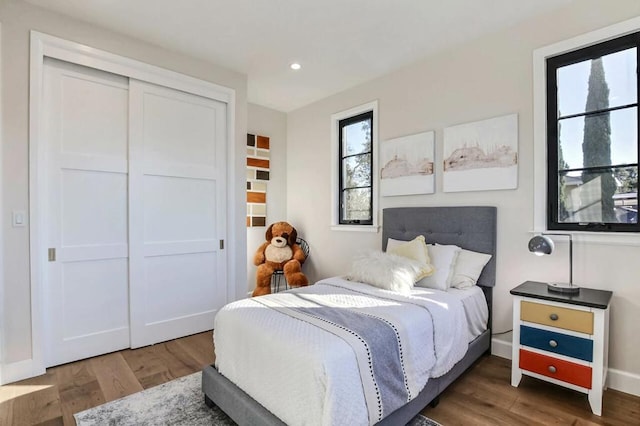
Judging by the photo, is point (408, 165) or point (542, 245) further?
point (408, 165)

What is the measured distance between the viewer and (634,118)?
214 centimetres

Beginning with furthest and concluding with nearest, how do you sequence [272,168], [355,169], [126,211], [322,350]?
[272,168] < [355,169] < [126,211] < [322,350]

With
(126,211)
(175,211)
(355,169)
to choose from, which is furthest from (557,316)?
(126,211)

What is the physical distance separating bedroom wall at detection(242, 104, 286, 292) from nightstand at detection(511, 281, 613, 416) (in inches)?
121

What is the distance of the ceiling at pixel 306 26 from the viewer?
236 centimetres

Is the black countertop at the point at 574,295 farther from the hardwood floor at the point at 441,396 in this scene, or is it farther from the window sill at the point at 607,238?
the hardwood floor at the point at 441,396

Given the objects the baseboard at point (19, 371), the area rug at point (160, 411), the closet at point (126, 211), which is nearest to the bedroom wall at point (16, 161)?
the baseboard at point (19, 371)

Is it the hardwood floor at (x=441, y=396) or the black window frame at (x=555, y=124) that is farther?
the black window frame at (x=555, y=124)

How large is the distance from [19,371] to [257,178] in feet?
9.58

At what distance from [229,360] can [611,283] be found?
8.24 ft

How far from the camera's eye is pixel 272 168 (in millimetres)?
4590

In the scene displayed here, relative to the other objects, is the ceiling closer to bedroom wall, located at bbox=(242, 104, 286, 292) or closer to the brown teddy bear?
bedroom wall, located at bbox=(242, 104, 286, 292)

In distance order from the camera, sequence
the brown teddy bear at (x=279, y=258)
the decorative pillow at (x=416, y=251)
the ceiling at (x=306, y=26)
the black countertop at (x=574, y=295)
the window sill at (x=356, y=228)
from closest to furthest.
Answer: the black countertop at (x=574, y=295) → the ceiling at (x=306, y=26) → the decorative pillow at (x=416, y=251) → the window sill at (x=356, y=228) → the brown teddy bear at (x=279, y=258)

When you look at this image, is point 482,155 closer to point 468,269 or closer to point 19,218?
point 468,269
